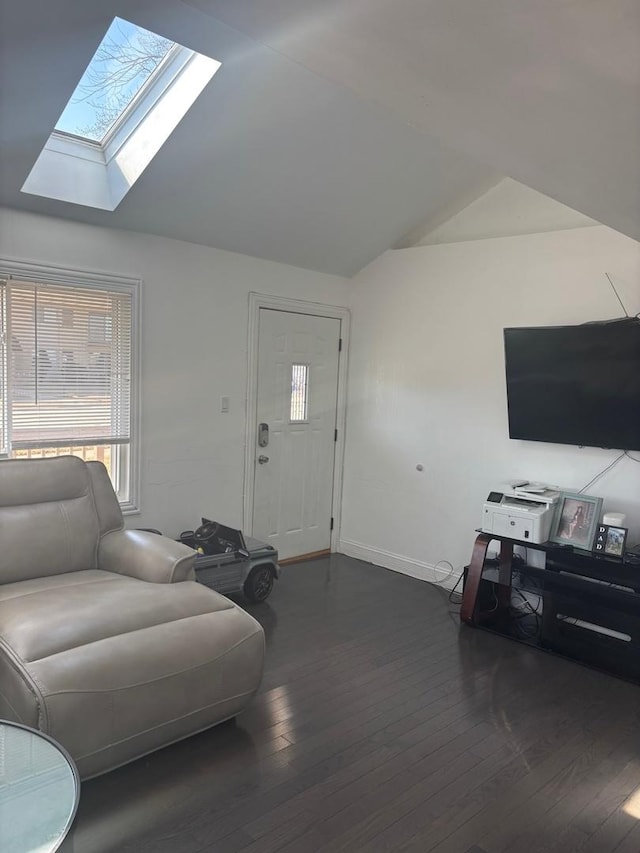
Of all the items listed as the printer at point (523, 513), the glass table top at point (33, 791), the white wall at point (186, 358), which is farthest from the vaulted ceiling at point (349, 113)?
the glass table top at point (33, 791)

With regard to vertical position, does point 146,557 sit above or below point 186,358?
below

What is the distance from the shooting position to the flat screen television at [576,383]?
3.19 m

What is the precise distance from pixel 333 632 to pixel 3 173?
2940mm

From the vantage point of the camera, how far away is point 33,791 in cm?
153

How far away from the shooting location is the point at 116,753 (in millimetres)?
2082

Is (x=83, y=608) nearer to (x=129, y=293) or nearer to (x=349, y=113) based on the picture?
(x=129, y=293)

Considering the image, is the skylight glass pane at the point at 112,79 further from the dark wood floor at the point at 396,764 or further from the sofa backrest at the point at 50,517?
the dark wood floor at the point at 396,764

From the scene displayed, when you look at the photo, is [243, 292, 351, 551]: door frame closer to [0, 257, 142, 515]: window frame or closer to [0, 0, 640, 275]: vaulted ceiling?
[0, 0, 640, 275]: vaulted ceiling

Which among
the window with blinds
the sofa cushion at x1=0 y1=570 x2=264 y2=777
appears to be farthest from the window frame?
the sofa cushion at x1=0 y1=570 x2=264 y2=777

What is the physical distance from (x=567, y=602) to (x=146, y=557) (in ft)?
A: 7.23

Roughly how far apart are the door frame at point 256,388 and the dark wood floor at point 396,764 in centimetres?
132

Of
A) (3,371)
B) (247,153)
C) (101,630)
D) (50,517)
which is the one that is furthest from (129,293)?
(101,630)

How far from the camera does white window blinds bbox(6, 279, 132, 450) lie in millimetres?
3244

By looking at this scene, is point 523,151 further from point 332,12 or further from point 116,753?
point 116,753
